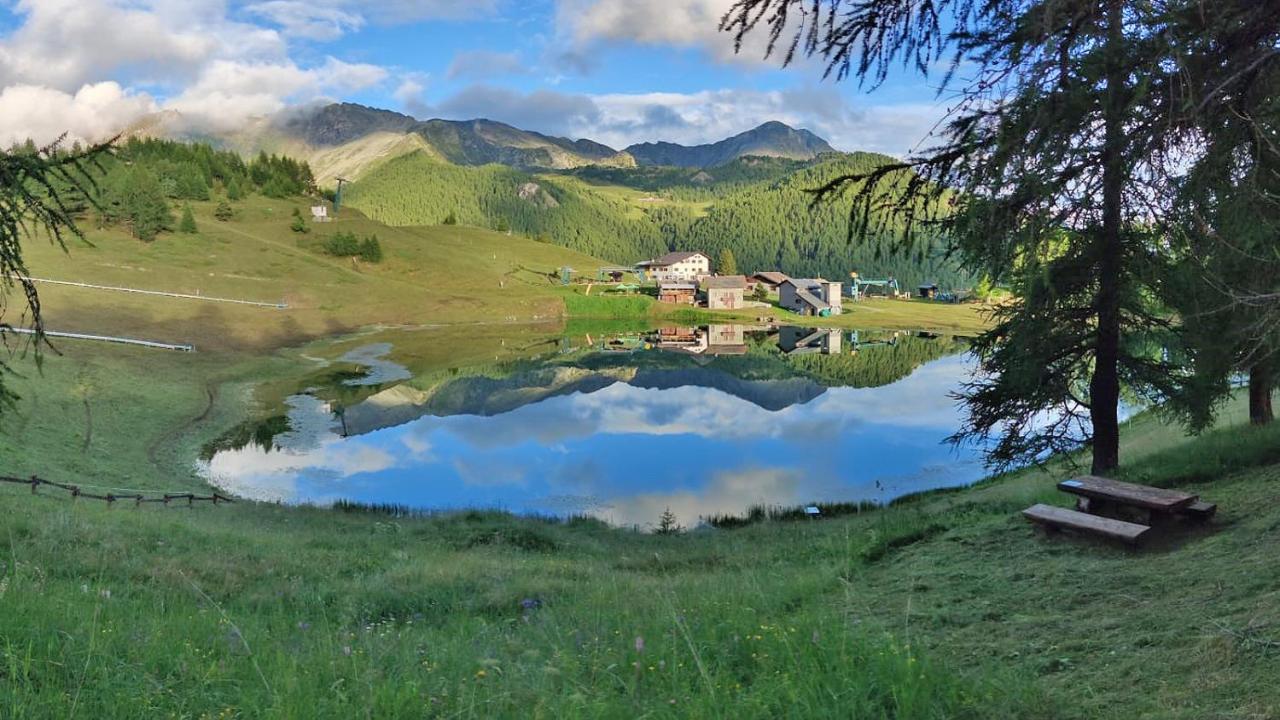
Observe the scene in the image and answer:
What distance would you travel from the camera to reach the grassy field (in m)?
4.28

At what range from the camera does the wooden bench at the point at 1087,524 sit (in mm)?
8992

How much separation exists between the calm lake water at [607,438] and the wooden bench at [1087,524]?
1626cm

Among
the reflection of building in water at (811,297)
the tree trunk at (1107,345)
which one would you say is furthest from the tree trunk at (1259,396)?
the reflection of building in water at (811,297)

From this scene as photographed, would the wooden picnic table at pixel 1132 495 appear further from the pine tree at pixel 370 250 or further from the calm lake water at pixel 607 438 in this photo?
the pine tree at pixel 370 250

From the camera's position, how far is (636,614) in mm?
7695

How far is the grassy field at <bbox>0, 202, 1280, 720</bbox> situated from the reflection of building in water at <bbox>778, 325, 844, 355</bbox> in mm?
56942

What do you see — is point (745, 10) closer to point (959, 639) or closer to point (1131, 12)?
point (1131, 12)

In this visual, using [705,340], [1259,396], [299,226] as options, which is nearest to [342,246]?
[299,226]

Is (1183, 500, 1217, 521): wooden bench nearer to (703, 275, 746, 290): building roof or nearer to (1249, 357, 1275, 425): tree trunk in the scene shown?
(1249, 357, 1275, 425): tree trunk

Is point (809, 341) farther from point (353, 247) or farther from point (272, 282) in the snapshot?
point (353, 247)

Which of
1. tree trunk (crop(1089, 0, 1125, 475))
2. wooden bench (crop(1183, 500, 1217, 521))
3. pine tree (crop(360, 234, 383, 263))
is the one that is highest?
pine tree (crop(360, 234, 383, 263))

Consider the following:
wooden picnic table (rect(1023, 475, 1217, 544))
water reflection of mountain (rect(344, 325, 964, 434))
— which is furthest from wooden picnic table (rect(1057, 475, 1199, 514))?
water reflection of mountain (rect(344, 325, 964, 434))

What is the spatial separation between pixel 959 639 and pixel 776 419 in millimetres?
39324

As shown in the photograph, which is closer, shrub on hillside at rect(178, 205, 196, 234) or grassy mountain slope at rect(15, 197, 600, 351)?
grassy mountain slope at rect(15, 197, 600, 351)
